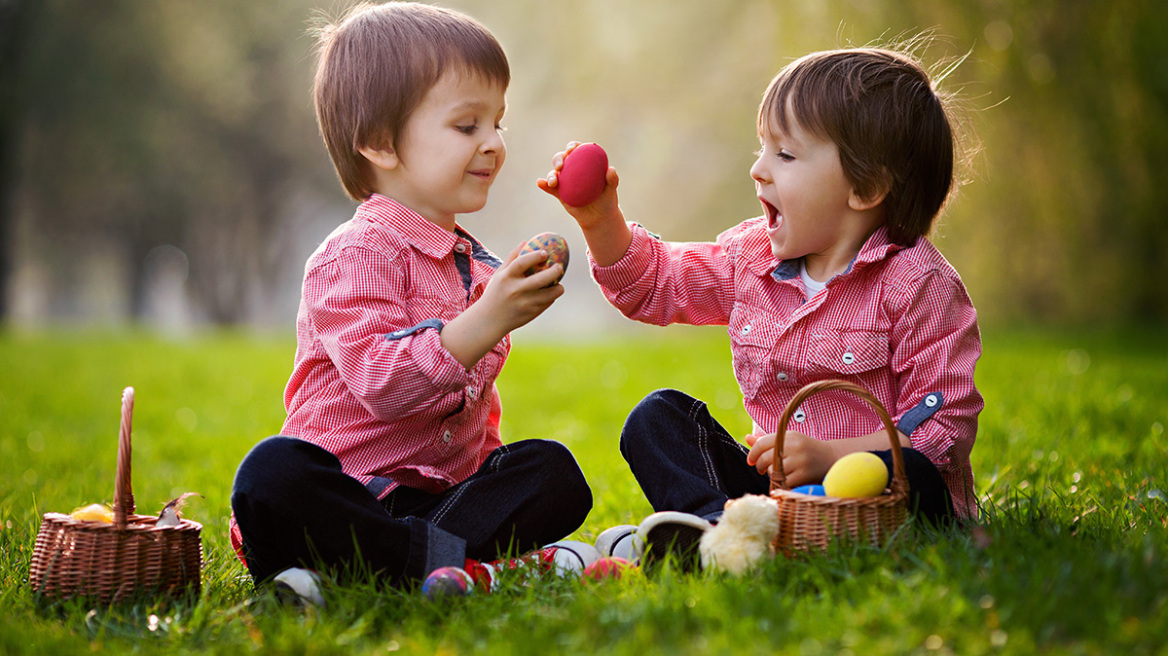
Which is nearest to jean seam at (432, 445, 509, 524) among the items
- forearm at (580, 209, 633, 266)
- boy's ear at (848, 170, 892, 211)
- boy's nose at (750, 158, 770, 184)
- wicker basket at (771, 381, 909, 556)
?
forearm at (580, 209, 633, 266)

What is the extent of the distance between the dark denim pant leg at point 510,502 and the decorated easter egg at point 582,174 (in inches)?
24.5

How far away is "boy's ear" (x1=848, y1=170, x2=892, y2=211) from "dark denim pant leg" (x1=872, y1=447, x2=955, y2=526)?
0.62 meters

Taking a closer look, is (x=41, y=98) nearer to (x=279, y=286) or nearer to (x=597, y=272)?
(x=279, y=286)

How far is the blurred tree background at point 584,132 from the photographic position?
295 inches

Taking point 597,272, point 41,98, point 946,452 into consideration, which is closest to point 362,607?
point 597,272

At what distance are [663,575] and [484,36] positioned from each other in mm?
1409

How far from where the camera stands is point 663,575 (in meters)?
1.97

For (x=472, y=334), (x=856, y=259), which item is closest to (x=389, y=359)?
(x=472, y=334)

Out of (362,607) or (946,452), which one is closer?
(362,607)

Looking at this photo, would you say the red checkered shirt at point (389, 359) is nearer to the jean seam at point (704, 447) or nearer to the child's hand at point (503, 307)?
the child's hand at point (503, 307)

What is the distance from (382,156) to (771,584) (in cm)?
139

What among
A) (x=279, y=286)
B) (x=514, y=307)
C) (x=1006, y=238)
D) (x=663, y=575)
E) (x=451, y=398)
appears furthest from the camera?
(x=279, y=286)

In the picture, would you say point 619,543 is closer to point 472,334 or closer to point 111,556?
point 472,334

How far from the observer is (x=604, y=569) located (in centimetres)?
217
